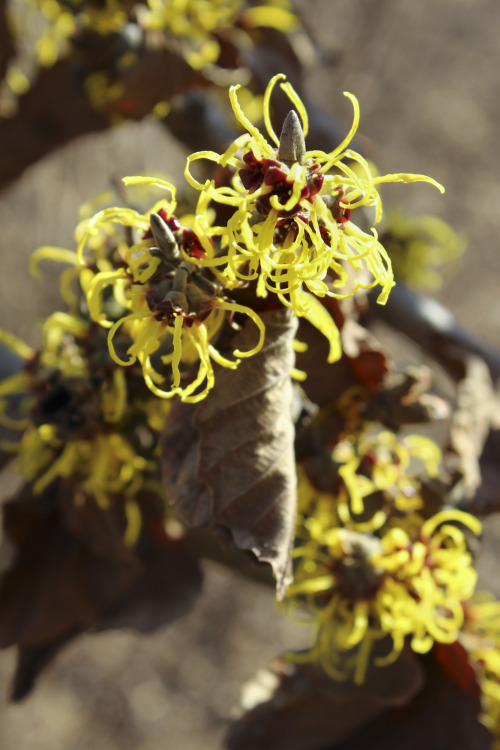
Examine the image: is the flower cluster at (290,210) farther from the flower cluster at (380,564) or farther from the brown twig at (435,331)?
the brown twig at (435,331)

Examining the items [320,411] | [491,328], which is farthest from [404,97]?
[320,411]

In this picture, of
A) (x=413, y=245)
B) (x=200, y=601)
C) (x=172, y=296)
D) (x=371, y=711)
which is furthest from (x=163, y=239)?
(x=200, y=601)

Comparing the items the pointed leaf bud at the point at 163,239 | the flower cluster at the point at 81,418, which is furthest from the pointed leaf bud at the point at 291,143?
the flower cluster at the point at 81,418

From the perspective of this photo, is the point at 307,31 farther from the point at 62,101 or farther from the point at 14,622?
the point at 14,622

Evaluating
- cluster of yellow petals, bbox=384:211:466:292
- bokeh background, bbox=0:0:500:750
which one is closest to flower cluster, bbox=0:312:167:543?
cluster of yellow petals, bbox=384:211:466:292

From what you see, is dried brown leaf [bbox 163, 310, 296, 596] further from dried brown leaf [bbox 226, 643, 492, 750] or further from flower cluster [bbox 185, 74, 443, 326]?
dried brown leaf [bbox 226, 643, 492, 750]

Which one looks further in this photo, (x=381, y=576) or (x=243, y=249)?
(x=381, y=576)

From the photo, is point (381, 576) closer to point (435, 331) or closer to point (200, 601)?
point (435, 331)
